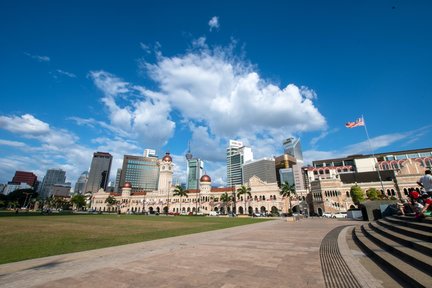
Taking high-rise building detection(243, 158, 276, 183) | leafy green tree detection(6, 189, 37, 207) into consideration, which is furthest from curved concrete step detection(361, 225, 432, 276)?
high-rise building detection(243, 158, 276, 183)

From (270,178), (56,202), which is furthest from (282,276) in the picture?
(270,178)

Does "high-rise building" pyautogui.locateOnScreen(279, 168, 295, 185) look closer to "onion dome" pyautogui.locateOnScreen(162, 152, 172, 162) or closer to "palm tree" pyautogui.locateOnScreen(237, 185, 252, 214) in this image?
"onion dome" pyautogui.locateOnScreen(162, 152, 172, 162)

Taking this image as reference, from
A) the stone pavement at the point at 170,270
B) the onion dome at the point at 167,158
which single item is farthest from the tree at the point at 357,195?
the onion dome at the point at 167,158

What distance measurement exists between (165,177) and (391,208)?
99.5 m

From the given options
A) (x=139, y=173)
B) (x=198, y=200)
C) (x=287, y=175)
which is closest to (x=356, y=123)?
(x=198, y=200)

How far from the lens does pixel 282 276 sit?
6.29 meters

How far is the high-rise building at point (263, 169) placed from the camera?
17518 cm

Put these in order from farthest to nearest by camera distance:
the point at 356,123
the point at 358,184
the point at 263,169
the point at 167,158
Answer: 1. the point at 263,169
2. the point at 167,158
3. the point at 358,184
4. the point at 356,123

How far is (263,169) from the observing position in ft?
575

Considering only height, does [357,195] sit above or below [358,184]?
below

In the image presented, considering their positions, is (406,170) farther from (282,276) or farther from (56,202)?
(56,202)

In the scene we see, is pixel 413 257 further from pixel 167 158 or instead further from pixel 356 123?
pixel 167 158

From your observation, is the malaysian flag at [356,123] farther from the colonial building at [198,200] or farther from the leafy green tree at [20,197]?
the leafy green tree at [20,197]

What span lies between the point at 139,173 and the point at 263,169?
101785mm
